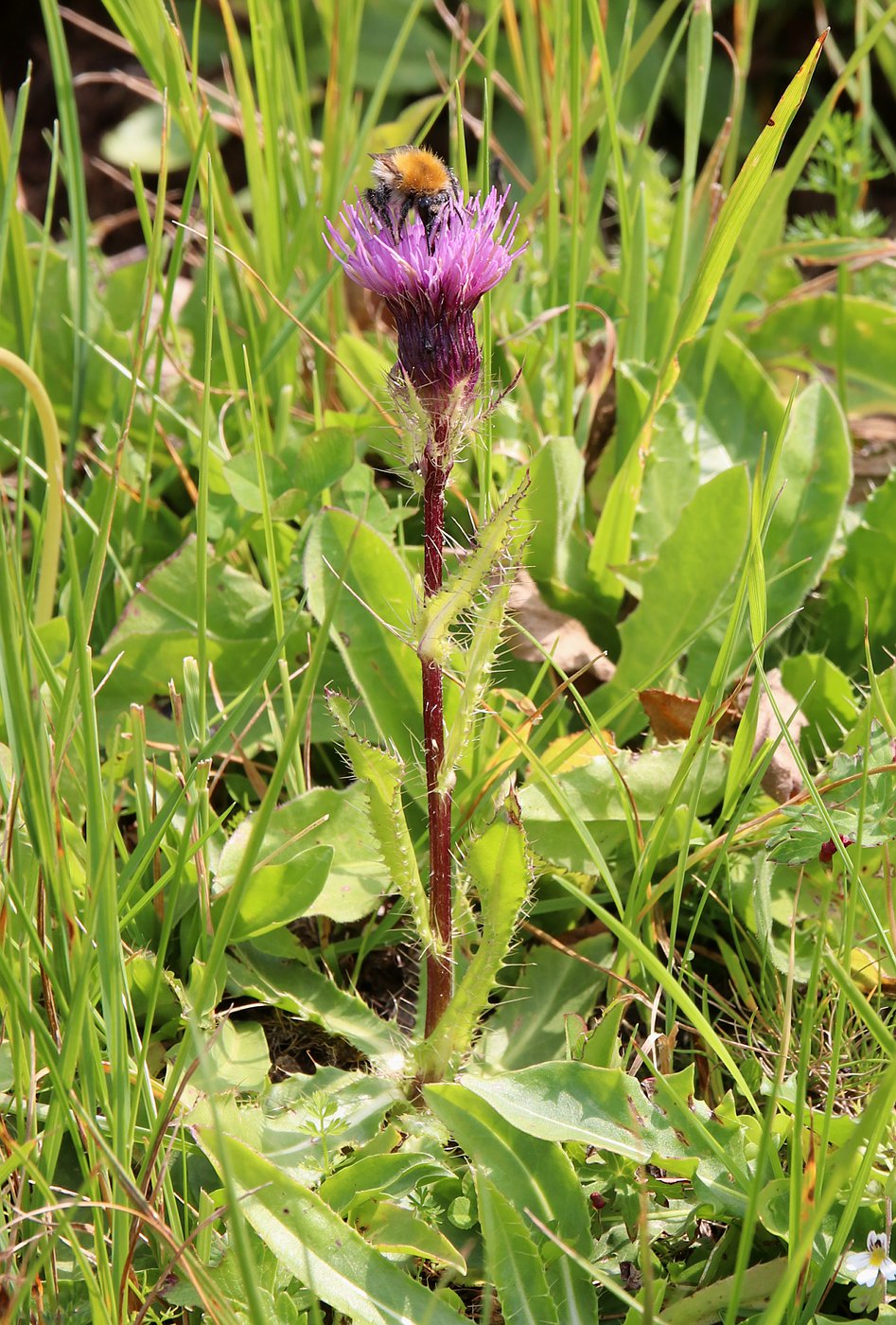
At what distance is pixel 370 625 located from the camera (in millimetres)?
1720

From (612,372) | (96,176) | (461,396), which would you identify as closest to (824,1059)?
(461,396)

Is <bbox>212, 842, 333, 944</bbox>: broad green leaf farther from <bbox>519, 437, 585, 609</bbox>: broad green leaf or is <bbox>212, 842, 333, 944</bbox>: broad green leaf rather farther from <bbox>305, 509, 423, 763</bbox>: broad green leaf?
<bbox>519, 437, 585, 609</bbox>: broad green leaf

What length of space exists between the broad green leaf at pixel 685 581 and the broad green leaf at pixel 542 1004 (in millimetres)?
359

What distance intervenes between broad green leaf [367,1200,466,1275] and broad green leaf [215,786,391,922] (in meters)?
0.40

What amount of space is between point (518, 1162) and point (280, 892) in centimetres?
43

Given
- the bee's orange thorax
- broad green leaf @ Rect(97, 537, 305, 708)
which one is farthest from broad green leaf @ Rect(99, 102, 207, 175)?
the bee's orange thorax

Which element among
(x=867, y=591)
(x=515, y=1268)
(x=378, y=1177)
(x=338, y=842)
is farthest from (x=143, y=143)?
(x=515, y=1268)

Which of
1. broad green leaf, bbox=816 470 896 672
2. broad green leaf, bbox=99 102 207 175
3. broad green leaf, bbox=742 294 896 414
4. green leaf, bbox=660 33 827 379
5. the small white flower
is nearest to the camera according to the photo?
the small white flower

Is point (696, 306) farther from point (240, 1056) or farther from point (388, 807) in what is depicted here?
point (240, 1056)

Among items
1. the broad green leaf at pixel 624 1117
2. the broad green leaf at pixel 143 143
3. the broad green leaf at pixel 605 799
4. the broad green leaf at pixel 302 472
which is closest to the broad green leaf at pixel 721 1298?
the broad green leaf at pixel 624 1117

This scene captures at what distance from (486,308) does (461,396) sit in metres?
0.44

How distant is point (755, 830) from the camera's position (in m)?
1.54

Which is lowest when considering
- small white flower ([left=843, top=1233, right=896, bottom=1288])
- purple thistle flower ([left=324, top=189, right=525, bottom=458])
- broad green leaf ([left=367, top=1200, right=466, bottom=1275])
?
broad green leaf ([left=367, top=1200, right=466, bottom=1275])

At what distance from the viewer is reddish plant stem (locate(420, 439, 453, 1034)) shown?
1215 mm
